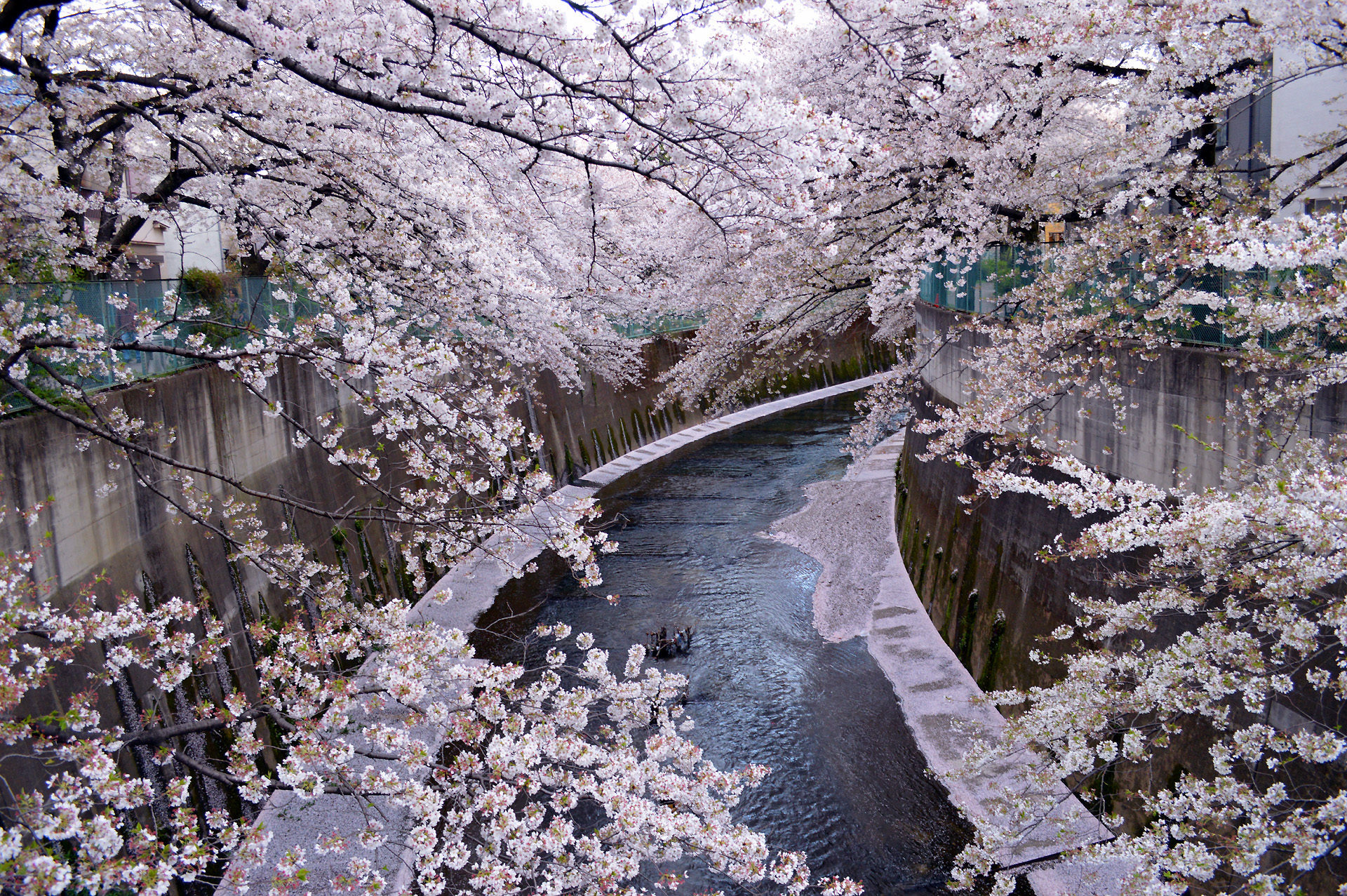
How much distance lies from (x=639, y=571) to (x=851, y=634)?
6143mm

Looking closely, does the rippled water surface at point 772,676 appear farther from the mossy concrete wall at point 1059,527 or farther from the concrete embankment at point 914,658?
the mossy concrete wall at point 1059,527

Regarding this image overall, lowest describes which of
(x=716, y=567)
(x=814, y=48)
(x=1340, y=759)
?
(x=716, y=567)

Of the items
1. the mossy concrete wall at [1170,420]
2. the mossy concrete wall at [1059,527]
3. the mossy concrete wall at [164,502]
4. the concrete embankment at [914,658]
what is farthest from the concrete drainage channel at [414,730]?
the mossy concrete wall at [1170,420]

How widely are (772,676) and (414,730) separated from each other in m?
6.31

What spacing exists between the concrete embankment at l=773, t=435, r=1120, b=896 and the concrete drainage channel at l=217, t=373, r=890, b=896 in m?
5.62

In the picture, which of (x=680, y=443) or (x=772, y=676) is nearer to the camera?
(x=772, y=676)

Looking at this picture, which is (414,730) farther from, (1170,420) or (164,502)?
(1170,420)

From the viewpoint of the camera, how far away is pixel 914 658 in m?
15.4

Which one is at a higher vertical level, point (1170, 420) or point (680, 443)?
point (1170, 420)

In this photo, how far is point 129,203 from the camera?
369 inches

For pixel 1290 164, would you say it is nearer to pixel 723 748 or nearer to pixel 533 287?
pixel 723 748

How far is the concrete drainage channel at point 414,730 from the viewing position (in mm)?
8180

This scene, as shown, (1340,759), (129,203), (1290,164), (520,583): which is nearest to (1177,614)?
(1340,759)

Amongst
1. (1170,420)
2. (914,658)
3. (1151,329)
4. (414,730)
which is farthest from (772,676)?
(1151,329)
